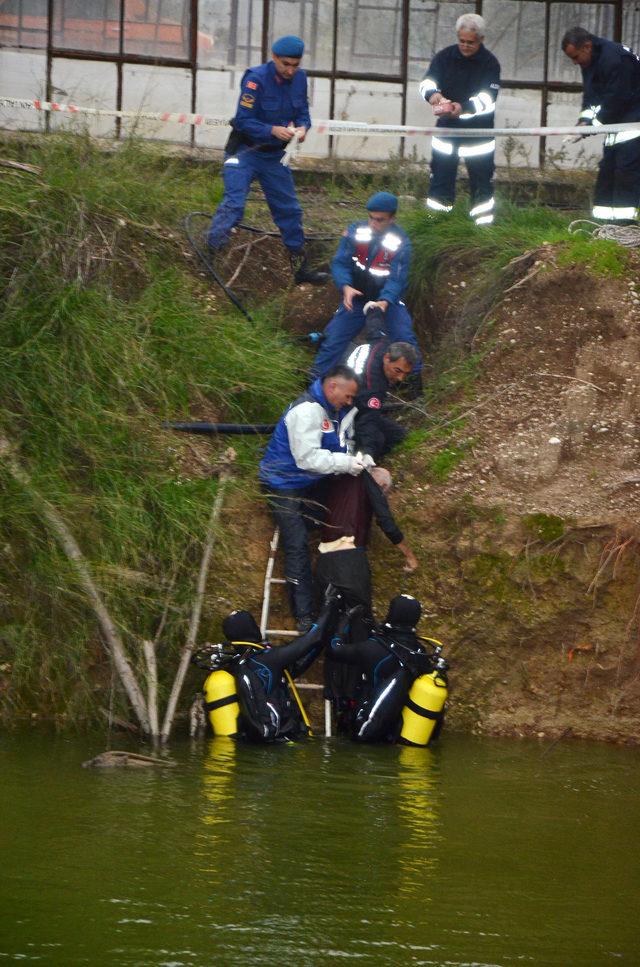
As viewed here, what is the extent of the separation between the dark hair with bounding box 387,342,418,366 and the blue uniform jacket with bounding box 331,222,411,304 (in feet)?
2.56

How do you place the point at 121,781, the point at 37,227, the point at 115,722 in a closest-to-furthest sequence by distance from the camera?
the point at 121,781, the point at 115,722, the point at 37,227

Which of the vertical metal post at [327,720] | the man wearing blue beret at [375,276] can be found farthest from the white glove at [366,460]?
the vertical metal post at [327,720]

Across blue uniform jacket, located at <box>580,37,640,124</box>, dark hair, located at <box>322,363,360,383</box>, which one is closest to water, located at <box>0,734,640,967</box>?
dark hair, located at <box>322,363,360,383</box>

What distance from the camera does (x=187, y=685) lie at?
364 inches

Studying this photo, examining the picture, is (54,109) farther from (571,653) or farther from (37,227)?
(571,653)

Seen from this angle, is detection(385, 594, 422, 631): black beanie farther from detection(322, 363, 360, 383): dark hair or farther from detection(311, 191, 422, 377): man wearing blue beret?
detection(311, 191, 422, 377): man wearing blue beret

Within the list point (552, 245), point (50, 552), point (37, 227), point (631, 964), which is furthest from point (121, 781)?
point (552, 245)

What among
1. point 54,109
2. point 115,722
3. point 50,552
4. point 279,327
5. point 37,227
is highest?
point 54,109

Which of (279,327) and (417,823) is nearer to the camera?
(417,823)

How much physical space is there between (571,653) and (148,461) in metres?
3.16

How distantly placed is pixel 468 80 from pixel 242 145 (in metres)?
2.14

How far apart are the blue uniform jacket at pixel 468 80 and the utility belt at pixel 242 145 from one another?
1538 millimetres

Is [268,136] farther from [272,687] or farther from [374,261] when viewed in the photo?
[272,687]

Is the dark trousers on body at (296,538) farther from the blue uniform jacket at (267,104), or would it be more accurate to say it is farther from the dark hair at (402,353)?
the blue uniform jacket at (267,104)
